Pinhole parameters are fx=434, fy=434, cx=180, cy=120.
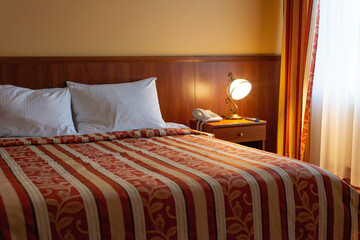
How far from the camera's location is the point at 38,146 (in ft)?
8.59

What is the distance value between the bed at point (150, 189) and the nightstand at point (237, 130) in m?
0.68

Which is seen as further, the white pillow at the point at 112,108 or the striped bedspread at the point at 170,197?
the white pillow at the point at 112,108

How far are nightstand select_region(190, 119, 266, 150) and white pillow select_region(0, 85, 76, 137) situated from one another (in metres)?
1.13

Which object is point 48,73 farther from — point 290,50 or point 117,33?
point 290,50

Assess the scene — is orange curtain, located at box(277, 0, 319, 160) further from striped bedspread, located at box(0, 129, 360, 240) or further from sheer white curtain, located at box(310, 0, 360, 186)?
striped bedspread, located at box(0, 129, 360, 240)

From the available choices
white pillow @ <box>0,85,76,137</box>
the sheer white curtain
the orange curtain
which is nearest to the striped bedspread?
white pillow @ <box>0,85,76,137</box>

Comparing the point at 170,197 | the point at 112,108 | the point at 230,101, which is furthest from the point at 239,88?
the point at 170,197

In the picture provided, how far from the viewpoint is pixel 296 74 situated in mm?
3941

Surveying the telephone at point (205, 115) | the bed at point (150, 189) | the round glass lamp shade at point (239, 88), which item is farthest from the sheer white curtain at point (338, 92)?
the bed at point (150, 189)

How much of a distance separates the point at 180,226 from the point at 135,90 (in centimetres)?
178

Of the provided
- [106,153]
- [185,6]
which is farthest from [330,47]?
[106,153]

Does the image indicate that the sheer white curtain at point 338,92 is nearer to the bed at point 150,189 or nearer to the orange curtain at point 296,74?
the orange curtain at point 296,74

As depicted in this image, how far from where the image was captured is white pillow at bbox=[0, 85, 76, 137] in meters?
2.82

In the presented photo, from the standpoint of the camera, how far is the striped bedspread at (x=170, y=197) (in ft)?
5.07
